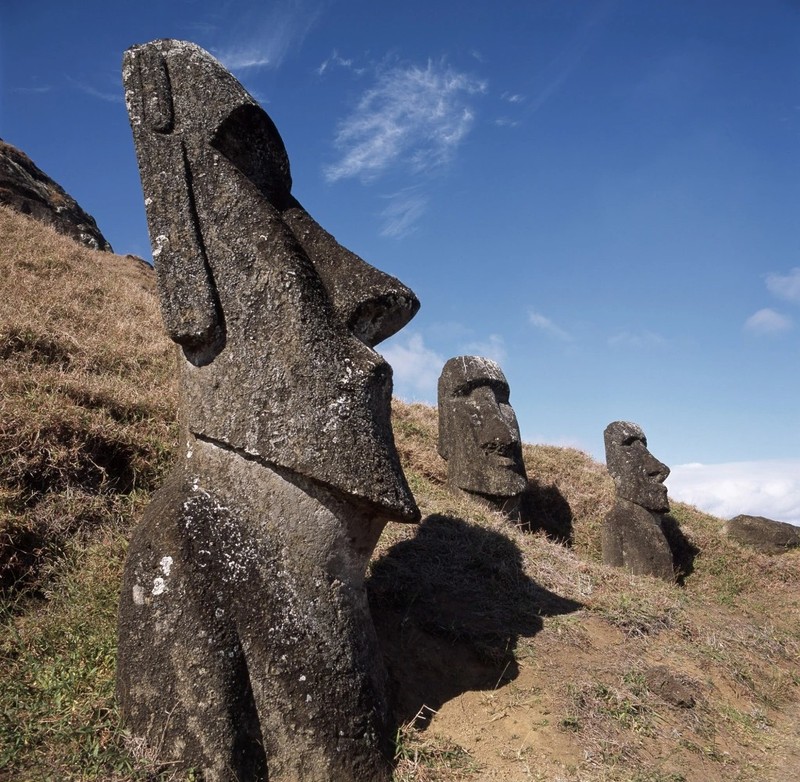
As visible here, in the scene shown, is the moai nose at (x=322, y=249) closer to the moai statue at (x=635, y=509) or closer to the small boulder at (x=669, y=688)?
the small boulder at (x=669, y=688)

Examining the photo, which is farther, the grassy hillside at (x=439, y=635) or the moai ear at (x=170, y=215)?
the grassy hillside at (x=439, y=635)

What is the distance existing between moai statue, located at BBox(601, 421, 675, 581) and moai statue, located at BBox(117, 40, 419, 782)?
23.8 ft

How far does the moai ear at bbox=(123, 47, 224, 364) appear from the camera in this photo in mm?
3361

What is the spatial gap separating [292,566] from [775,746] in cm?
358

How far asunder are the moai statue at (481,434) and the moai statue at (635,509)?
1.73 meters

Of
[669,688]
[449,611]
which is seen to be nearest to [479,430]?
[449,611]

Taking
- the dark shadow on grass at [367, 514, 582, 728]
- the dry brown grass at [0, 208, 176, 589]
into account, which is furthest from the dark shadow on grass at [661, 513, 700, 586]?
the dry brown grass at [0, 208, 176, 589]

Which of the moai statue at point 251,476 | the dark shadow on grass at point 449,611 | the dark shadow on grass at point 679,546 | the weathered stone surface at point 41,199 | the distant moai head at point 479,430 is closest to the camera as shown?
the moai statue at point 251,476

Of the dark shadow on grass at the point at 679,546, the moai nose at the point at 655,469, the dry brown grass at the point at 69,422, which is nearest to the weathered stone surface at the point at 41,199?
the dry brown grass at the point at 69,422

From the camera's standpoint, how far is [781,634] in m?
6.97

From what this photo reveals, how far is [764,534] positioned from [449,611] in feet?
32.0

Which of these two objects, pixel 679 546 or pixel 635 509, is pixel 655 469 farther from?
pixel 679 546

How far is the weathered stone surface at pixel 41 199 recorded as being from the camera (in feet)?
71.9

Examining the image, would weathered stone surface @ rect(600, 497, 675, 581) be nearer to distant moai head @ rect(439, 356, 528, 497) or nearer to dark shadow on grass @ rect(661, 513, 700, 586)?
dark shadow on grass @ rect(661, 513, 700, 586)
